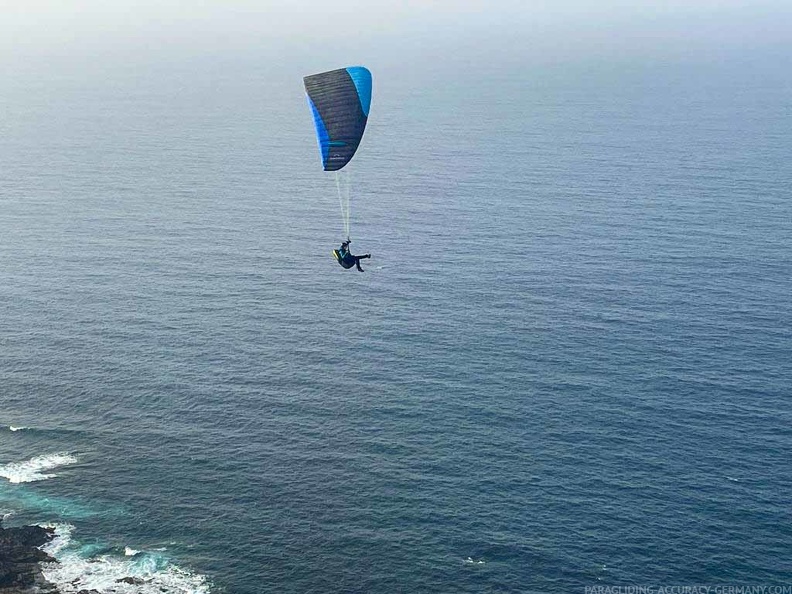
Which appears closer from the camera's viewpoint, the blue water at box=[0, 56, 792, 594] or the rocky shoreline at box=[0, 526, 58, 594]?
the rocky shoreline at box=[0, 526, 58, 594]

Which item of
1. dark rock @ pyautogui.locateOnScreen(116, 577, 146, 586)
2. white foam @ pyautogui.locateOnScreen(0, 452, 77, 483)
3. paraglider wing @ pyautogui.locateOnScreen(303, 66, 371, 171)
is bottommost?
dark rock @ pyautogui.locateOnScreen(116, 577, 146, 586)

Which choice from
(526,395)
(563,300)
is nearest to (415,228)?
(563,300)

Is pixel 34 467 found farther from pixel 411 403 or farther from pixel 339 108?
pixel 339 108

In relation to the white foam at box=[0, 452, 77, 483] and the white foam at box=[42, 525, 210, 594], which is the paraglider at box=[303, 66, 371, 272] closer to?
the white foam at box=[42, 525, 210, 594]

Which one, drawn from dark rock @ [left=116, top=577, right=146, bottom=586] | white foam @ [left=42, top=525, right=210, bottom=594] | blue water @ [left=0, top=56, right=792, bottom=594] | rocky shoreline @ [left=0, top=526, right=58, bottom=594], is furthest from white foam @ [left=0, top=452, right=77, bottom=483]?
dark rock @ [left=116, top=577, right=146, bottom=586]

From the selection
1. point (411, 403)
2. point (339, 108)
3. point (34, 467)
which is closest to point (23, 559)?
point (34, 467)

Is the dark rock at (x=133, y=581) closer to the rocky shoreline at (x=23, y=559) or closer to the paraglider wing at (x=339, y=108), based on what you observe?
the rocky shoreline at (x=23, y=559)

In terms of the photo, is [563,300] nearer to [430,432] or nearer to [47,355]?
[430,432]

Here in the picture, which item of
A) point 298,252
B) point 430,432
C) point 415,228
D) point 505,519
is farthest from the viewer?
point 415,228
